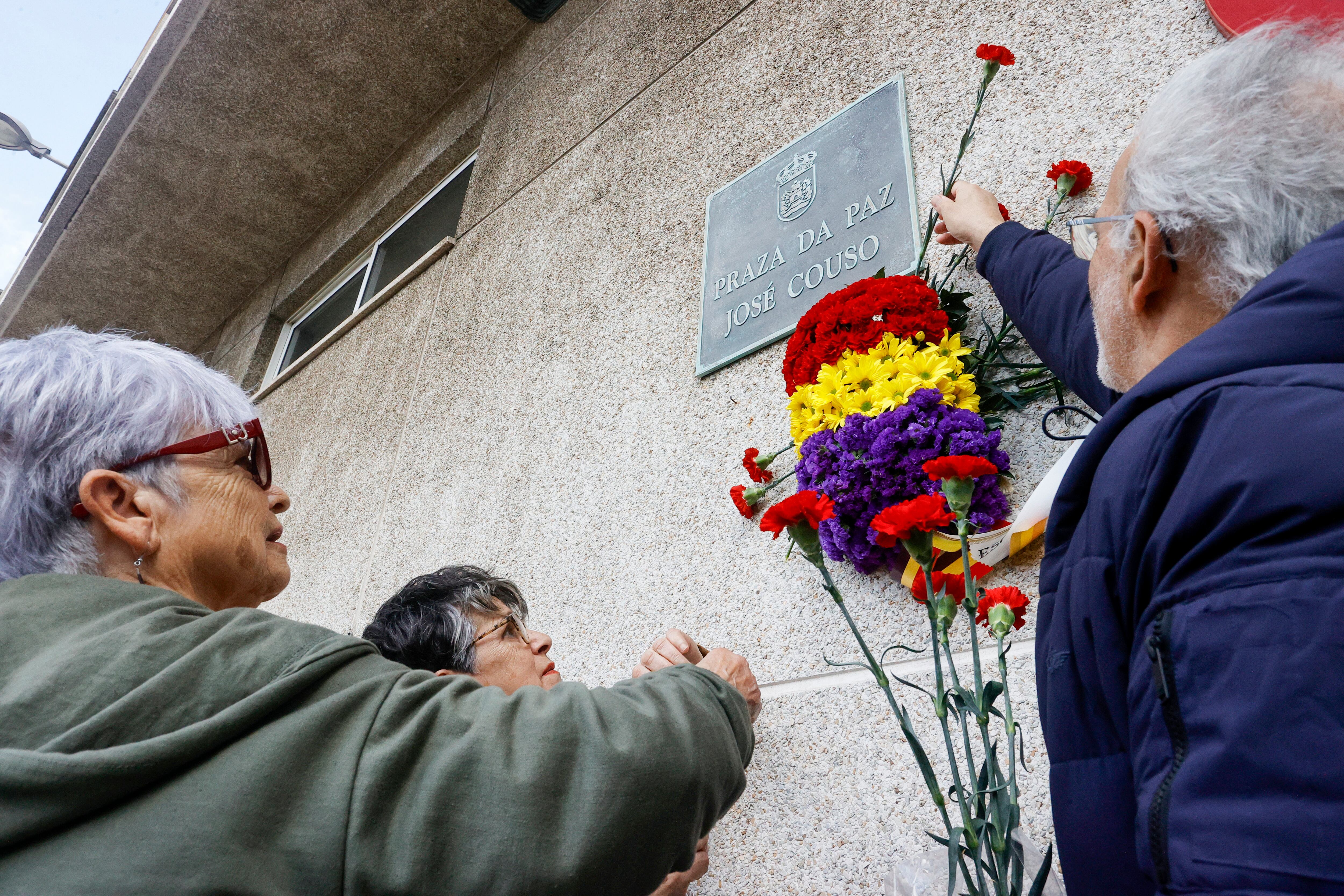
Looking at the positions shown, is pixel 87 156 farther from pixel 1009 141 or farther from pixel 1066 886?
pixel 1066 886

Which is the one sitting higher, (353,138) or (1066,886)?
(353,138)

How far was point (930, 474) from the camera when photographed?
3.46 ft

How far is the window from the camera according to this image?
4695 mm

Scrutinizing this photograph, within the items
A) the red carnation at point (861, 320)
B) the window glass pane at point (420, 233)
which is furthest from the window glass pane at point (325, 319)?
the red carnation at point (861, 320)

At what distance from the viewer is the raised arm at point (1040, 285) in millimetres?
1300

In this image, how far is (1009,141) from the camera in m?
1.87

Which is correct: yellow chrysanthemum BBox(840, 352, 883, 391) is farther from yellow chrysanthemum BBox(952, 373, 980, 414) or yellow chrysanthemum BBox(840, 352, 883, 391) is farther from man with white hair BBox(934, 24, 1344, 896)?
man with white hair BBox(934, 24, 1344, 896)

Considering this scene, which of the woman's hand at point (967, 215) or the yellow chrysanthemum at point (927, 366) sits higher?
the woman's hand at point (967, 215)

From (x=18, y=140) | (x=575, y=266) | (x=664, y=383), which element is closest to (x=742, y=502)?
(x=664, y=383)

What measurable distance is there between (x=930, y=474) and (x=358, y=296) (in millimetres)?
4801

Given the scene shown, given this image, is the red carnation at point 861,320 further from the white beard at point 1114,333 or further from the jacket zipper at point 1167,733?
the jacket zipper at point 1167,733

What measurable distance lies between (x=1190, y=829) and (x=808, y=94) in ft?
7.62

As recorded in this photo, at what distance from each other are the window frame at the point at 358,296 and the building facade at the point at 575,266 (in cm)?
2

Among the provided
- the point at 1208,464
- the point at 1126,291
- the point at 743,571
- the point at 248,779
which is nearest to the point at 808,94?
the point at 743,571
